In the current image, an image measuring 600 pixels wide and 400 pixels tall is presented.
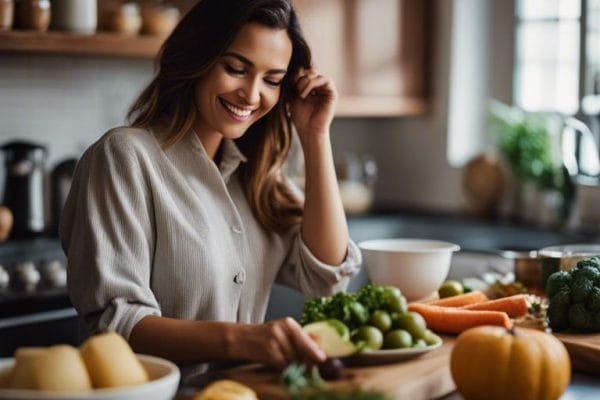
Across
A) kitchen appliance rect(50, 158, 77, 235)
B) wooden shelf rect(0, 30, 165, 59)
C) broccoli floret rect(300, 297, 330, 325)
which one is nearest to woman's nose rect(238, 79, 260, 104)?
broccoli floret rect(300, 297, 330, 325)

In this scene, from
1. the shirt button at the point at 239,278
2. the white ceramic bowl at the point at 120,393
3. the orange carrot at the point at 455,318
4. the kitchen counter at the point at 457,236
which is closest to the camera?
the white ceramic bowl at the point at 120,393

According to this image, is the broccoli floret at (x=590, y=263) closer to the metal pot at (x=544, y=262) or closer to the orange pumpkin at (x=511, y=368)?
the metal pot at (x=544, y=262)

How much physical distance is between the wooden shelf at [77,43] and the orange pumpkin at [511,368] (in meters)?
2.41

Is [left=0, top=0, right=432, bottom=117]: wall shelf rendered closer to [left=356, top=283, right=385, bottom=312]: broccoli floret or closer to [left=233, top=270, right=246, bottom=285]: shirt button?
[left=233, top=270, right=246, bottom=285]: shirt button

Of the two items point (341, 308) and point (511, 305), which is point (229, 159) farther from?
point (511, 305)

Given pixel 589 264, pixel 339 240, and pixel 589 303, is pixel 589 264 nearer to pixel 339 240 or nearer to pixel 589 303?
pixel 589 303

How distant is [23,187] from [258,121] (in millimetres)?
1648

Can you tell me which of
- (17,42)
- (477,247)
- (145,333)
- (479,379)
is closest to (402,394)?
(479,379)

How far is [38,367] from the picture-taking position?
1.56 meters

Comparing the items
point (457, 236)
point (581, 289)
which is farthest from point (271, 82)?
point (457, 236)

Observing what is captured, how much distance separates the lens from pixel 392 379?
1913mm

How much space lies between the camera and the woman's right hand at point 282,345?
6.13ft

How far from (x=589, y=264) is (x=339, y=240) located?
61 cm

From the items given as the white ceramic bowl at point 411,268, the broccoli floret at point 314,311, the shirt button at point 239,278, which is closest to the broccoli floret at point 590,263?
the white ceramic bowl at point 411,268
